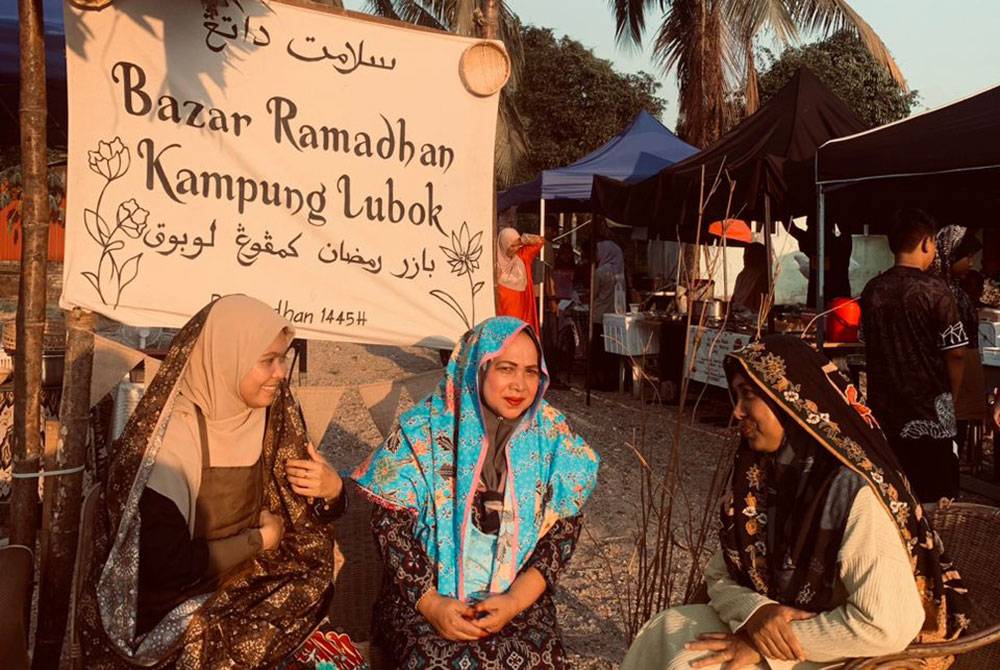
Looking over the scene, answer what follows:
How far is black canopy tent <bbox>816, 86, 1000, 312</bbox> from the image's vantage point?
→ 15.9 ft

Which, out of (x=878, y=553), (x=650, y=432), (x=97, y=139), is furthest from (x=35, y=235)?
(x=650, y=432)

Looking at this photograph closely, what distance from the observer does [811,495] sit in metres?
2.11

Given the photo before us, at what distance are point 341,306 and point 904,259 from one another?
8.00 feet

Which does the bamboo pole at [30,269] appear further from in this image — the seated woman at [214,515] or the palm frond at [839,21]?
the palm frond at [839,21]

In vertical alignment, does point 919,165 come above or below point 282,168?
above

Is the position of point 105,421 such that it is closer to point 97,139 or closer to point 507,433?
point 97,139

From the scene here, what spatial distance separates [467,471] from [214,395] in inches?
27.3

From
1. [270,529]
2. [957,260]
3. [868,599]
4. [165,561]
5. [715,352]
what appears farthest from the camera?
[715,352]

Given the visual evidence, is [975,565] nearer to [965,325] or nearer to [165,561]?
[165,561]

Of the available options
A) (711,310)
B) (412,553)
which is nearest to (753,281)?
(711,310)

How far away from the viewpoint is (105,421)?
3000mm

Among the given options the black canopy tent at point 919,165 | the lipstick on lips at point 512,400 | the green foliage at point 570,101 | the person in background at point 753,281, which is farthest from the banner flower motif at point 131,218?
the green foliage at point 570,101

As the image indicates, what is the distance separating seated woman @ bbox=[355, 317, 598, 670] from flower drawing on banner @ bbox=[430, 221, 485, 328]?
44cm

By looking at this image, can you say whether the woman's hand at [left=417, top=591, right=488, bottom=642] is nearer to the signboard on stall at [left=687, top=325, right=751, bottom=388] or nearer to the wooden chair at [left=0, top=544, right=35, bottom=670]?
the wooden chair at [left=0, top=544, right=35, bottom=670]
